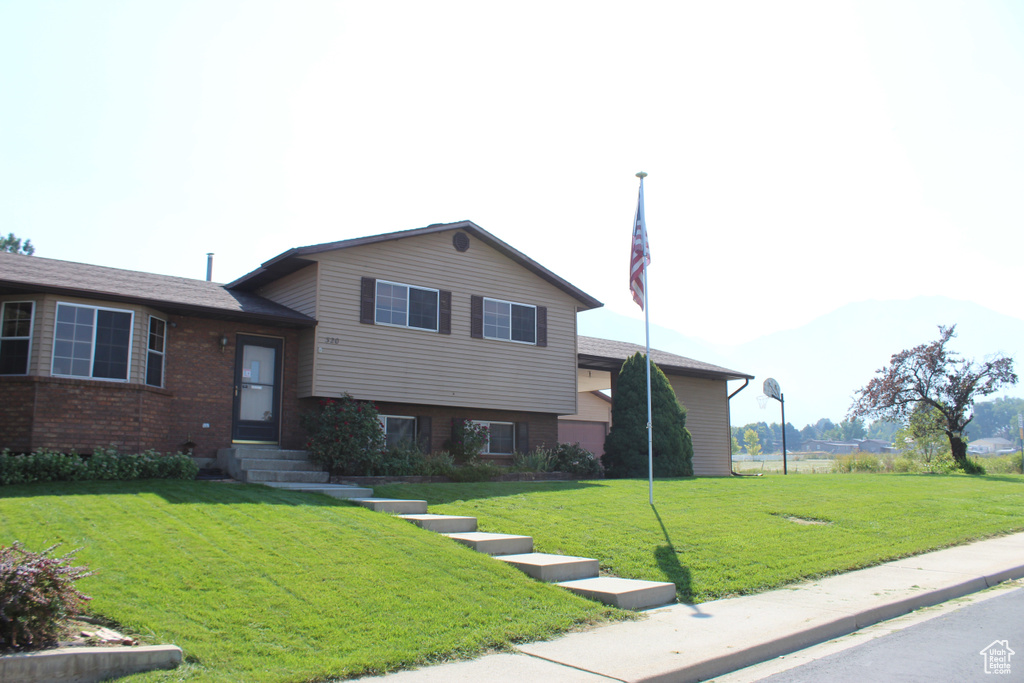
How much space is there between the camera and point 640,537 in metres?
9.98

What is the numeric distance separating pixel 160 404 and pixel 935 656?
12981 mm

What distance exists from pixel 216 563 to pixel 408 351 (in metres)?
10.3

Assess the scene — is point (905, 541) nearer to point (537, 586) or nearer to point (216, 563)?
point (537, 586)

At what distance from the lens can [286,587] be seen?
261 inches

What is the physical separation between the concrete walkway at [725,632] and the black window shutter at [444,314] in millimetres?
10792

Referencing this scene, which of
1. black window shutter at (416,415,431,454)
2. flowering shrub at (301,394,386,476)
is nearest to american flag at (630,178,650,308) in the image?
flowering shrub at (301,394,386,476)

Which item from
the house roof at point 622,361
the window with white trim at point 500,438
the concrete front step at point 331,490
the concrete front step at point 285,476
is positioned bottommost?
the concrete front step at point 331,490

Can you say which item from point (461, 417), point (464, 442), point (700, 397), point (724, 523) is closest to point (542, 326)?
point (461, 417)

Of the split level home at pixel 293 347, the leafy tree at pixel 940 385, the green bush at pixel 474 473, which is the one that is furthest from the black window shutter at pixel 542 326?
the leafy tree at pixel 940 385

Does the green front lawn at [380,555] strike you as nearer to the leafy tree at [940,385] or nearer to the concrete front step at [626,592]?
the concrete front step at [626,592]

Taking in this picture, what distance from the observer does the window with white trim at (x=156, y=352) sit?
46.6 feet

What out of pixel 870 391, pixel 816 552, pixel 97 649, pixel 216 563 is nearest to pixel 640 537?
pixel 816 552

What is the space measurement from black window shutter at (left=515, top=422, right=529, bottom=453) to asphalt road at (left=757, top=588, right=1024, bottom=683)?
1260 cm

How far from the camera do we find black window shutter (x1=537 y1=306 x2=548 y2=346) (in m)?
19.6
